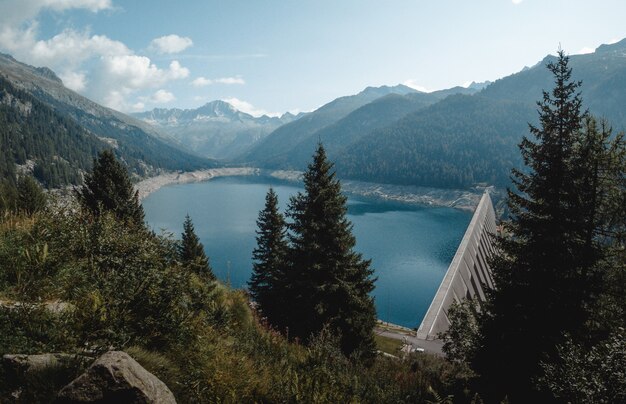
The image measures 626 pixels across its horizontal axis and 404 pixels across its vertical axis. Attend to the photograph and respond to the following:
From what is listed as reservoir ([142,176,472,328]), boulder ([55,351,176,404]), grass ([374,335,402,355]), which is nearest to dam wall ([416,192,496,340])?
grass ([374,335,402,355])

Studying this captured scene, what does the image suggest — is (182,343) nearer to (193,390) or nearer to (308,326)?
(193,390)

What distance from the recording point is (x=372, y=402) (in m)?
8.92

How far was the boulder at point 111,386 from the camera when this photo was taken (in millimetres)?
4738

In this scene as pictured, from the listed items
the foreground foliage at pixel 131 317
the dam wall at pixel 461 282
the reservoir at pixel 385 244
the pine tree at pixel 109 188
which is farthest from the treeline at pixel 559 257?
the reservoir at pixel 385 244

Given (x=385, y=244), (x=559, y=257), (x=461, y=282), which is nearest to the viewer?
(x=559, y=257)

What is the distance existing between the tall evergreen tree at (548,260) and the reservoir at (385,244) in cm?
3252

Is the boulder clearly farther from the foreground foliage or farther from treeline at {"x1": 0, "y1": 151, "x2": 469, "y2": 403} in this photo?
the foreground foliage

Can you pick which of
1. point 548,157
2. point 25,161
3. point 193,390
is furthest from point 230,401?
point 25,161

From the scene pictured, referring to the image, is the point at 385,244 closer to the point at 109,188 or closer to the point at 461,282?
the point at 461,282

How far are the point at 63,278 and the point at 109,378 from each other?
3.33 m

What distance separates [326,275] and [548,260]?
42.3ft

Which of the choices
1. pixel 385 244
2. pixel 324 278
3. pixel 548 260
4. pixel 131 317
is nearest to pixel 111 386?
pixel 131 317

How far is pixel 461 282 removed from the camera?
73.0 m

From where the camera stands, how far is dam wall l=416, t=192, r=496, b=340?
196 feet
